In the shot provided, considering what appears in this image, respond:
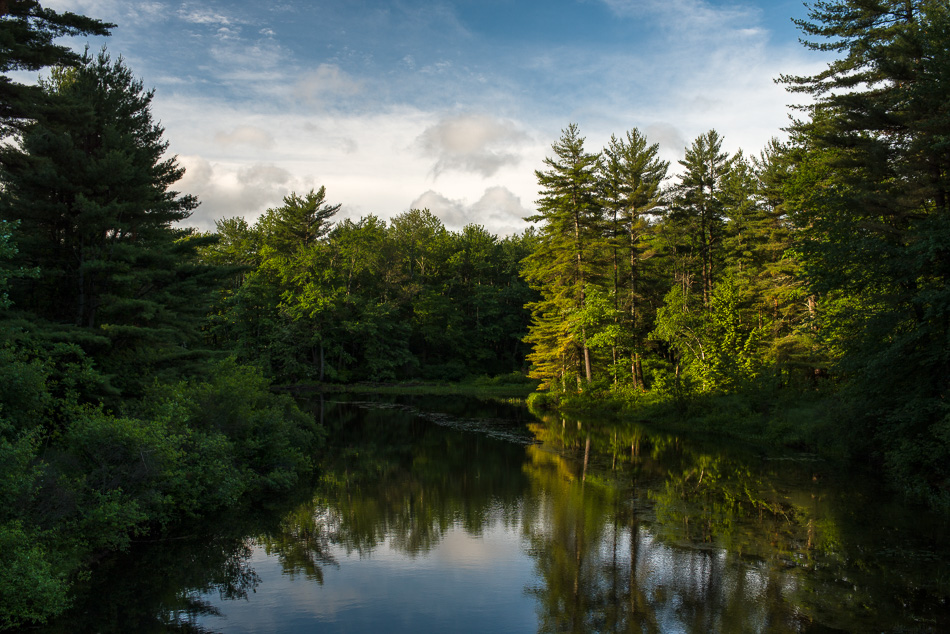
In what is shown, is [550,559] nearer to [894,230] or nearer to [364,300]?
[894,230]

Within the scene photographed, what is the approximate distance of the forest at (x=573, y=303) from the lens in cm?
1017

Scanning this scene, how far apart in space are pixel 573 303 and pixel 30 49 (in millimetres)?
28781

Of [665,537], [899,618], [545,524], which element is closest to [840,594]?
[899,618]

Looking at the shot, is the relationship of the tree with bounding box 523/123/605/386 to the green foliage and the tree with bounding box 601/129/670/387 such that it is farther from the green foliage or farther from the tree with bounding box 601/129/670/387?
the green foliage

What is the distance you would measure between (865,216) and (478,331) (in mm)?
47470

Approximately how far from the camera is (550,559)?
10578 mm

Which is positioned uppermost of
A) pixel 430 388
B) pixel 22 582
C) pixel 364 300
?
pixel 364 300

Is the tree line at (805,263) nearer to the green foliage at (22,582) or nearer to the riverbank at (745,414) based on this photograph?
the riverbank at (745,414)

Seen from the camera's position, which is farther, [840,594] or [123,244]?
[123,244]

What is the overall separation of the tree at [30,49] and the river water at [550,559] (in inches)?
386

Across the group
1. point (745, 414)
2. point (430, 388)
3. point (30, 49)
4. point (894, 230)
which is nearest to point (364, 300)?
point (430, 388)

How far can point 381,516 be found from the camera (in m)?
13.5

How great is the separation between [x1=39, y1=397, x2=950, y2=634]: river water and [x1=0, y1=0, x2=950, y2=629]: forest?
3.72 feet

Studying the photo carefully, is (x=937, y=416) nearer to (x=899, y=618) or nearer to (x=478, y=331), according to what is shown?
(x=899, y=618)
